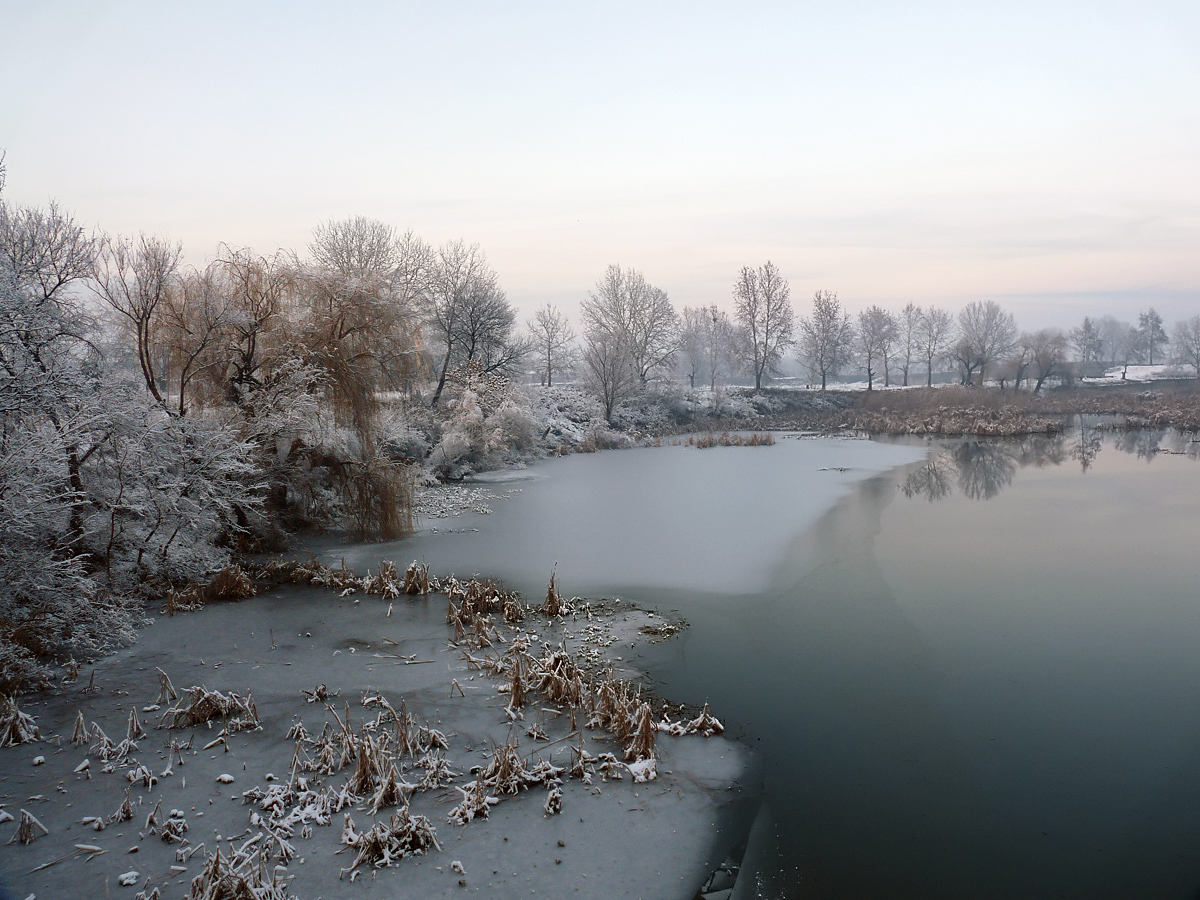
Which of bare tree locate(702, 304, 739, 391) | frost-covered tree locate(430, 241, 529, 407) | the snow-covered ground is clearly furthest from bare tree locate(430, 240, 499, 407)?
the snow-covered ground

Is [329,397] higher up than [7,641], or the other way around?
[329,397]

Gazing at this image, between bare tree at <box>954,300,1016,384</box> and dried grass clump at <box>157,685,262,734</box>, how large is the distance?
180ft

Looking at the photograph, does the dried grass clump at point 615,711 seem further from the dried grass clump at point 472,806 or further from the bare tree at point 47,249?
the bare tree at point 47,249

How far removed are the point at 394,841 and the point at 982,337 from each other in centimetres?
6760

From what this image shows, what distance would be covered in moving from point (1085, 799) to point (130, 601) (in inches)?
385

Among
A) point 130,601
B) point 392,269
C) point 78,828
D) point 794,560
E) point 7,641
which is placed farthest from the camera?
point 392,269

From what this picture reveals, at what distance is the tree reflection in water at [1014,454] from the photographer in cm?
1883

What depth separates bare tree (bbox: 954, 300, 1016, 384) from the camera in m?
52.6

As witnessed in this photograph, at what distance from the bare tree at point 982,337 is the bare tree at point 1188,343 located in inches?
585

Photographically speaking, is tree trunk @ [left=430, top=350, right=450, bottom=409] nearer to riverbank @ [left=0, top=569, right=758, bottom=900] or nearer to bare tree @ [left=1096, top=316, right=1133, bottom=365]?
riverbank @ [left=0, top=569, right=758, bottom=900]

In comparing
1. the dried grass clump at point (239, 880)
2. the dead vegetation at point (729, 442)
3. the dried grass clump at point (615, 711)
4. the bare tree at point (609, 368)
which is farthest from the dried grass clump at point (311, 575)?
the bare tree at point (609, 368)

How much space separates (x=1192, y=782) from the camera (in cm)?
530

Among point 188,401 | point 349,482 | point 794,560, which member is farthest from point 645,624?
point 188,401

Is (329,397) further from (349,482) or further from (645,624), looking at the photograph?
(645,624)
